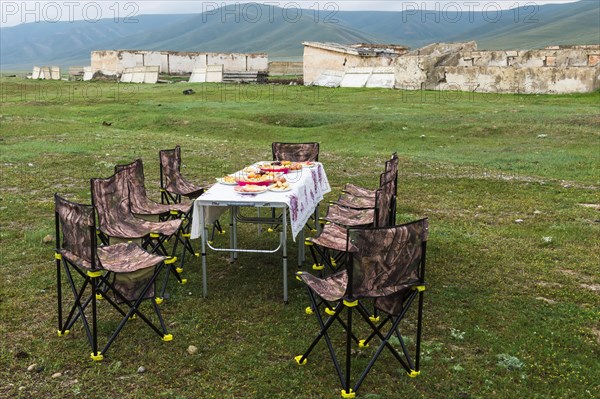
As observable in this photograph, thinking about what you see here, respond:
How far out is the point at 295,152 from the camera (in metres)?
9.82

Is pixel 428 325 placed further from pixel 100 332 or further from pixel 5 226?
pixel 5 226

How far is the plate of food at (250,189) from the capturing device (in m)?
6.61

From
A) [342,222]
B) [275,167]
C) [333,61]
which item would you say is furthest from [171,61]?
[342,222]

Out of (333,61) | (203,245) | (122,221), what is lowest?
(203,245)

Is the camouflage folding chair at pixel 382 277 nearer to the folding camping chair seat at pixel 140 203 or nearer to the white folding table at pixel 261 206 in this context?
the white folding table at pixel 261 206

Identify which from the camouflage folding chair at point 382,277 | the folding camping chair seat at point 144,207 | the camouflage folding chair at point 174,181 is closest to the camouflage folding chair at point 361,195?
the camouflage folding chair at point 174,181

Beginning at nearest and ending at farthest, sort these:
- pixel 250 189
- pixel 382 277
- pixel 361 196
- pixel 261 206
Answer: pixel 382 277, pixel 261 206, pixel 250 189, pixel 361 196

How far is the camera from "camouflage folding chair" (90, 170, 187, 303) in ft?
21.4

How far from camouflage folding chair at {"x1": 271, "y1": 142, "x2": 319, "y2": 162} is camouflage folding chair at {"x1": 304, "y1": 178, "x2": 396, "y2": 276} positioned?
1887 mm

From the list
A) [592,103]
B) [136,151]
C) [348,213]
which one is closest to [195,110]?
[136,151]

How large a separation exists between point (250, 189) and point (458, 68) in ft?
86.9

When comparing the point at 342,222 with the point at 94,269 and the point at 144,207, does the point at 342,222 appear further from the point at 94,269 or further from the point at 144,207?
the point at 94,269

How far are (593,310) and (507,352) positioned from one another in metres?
1.45

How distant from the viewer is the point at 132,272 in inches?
208
